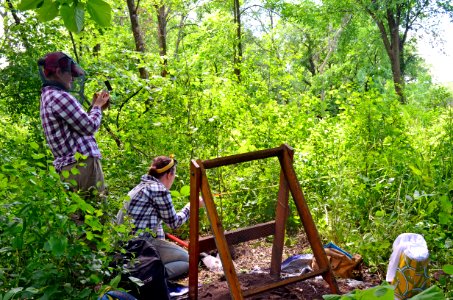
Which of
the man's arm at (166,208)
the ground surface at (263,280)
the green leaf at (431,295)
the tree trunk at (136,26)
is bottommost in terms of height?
the ground surface at (263,280)

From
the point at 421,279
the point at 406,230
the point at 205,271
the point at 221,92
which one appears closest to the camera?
the point at 421,279

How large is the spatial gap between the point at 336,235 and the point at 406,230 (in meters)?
0.77

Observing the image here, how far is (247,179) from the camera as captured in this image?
5820 mm

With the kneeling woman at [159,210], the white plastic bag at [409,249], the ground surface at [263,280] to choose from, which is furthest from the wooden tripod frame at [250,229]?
the kneeling woman at [159,210]

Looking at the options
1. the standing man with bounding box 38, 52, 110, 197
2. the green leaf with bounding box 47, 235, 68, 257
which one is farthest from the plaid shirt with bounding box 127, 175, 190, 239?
the green leaf with bounding box 47, 235, 68, 257

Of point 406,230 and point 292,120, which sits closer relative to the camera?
point 406,230

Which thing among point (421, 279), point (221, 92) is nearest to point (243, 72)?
point (221, 92)

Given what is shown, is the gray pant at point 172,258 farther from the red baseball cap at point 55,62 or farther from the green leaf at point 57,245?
the green leaf at point 57,245

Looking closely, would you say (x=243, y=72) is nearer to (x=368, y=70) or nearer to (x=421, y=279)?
(x=421, y=279)

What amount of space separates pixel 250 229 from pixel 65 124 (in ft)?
5.45

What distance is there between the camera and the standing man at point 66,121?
13.1 feet

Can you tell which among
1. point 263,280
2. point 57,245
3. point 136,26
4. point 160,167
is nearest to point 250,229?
point 263,280

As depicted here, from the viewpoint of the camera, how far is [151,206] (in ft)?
14.0

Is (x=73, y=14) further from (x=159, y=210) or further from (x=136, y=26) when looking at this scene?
(x=136, y=26)
